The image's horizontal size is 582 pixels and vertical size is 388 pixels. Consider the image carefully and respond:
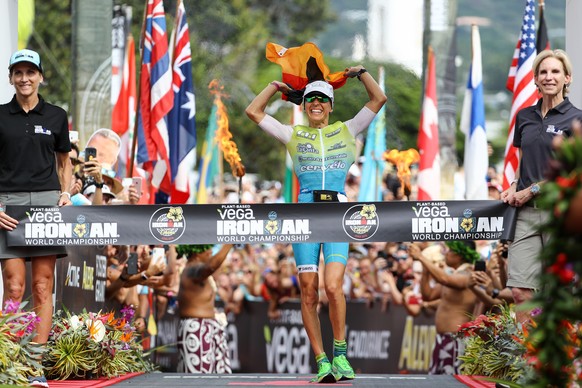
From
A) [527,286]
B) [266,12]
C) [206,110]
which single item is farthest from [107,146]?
[266,12]

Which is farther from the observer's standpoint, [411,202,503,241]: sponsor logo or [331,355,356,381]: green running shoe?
[411,202,503,241]: sponsor logo

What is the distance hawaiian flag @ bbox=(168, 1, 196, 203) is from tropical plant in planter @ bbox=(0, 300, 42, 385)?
698 cm

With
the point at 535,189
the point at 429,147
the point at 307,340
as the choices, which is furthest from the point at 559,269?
the point at 307,340

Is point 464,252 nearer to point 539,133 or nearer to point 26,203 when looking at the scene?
point 539,133

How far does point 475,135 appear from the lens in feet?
63.2

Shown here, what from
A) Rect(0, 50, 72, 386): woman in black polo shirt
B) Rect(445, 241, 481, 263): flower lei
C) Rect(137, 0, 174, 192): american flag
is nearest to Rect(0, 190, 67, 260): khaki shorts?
Rect(0, 50, 72, 386): woman in black polo shirt

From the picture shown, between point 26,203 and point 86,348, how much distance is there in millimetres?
1523

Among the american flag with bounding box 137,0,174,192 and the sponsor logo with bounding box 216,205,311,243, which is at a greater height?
the american flag with bounding box 137,0,174,192

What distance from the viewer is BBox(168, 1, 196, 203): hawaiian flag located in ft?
55.6

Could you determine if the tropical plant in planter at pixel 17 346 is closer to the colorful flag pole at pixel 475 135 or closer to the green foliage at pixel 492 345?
the green foliage at pixel 492 345

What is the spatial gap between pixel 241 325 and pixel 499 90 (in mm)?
131138

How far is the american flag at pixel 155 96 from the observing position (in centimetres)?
1677

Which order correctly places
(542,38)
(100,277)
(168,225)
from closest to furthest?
1. (168,225)
2. (100,277)
3. (542,38)

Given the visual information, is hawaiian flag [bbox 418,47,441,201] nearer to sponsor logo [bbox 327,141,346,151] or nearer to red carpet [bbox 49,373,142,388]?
sponsor logo [bbox 327,141,346,151]
